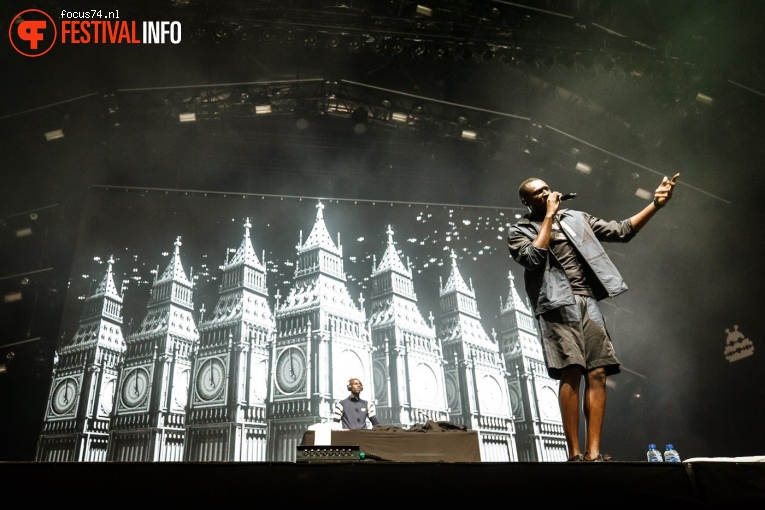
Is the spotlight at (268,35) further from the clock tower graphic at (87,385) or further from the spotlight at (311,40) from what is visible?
the clock tower graphic at (87,385)

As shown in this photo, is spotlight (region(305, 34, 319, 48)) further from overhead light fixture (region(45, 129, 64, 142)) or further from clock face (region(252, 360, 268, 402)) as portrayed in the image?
clock face (region(252, 360, 268, 402))

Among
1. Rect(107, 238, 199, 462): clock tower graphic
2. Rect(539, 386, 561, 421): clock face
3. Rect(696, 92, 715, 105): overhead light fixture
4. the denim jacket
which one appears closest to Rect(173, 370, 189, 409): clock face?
Rect(107, 238, 199, 462): clock tower graphic

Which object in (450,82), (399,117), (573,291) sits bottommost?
(573,291)

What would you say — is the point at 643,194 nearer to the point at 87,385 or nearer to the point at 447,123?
the point at 447,123

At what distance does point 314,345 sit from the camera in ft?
25.6

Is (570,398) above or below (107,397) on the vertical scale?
below

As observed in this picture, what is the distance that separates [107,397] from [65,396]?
53 cm

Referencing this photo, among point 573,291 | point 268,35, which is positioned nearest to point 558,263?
point 573,291

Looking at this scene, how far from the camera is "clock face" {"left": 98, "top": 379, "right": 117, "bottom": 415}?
6.81 meters
